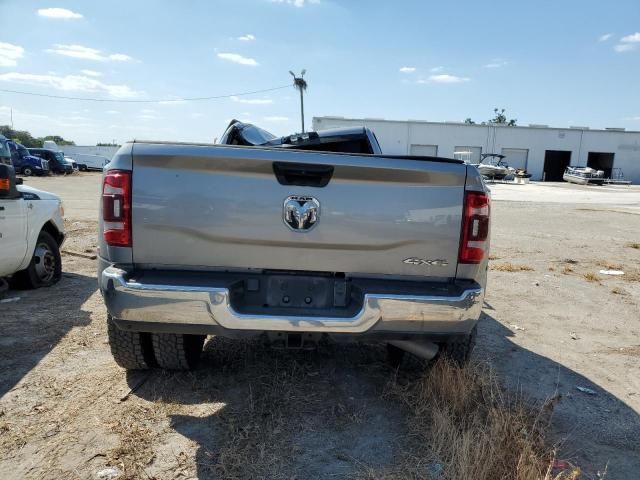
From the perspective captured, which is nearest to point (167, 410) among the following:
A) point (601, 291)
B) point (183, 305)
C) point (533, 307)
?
point (183, 305)

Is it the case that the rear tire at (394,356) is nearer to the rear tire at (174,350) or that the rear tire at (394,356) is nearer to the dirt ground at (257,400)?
the dirt ground at (257,400)

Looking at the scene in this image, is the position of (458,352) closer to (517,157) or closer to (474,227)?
(474,227)

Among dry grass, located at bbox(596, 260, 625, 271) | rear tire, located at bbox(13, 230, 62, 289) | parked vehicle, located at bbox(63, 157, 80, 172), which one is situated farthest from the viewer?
parked vehicle, located at bbox(63, 157, 80, 172)

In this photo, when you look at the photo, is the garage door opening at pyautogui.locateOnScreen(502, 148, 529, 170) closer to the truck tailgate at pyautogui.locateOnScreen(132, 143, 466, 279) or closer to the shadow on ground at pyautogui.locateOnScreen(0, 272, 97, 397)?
the shadow on ground at pyautogui.locateOnScreen(0, 272, 97, 397)

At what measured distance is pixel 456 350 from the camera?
10.7 ft

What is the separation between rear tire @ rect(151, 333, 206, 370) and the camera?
127 inches

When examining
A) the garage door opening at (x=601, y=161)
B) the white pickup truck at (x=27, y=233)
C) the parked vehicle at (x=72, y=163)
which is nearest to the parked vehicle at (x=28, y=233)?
the white pickup truck at (x=27, y=233)

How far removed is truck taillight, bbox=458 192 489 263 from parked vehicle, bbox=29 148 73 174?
40.3 meters

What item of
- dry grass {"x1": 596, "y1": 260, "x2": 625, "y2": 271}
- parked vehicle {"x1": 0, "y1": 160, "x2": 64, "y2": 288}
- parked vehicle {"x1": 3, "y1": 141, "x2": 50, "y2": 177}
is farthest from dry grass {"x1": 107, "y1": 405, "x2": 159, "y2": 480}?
parked vehicle {"x1": 3, "y1": 141, "x2": 50, "y2": 177}

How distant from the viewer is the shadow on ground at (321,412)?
2553 millimetres

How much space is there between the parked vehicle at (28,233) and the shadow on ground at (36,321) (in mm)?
217

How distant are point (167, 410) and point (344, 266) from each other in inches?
57.6

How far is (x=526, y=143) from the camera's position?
5094 cm

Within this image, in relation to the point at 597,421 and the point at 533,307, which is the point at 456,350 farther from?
the point at 533,307
